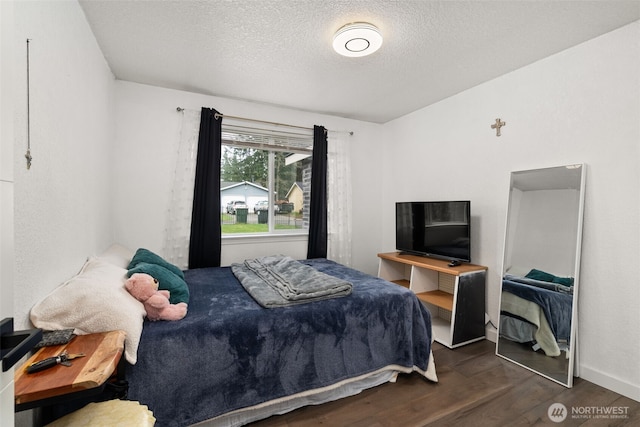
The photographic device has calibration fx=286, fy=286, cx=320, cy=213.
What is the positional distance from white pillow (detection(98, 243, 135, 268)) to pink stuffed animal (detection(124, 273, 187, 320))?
594mm

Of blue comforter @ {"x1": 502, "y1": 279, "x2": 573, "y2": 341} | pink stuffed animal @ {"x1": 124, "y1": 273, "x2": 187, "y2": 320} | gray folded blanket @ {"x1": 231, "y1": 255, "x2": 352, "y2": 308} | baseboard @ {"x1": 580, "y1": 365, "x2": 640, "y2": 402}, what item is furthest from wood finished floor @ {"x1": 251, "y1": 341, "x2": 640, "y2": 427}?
pink stuffed animal @ {"x1": 124, "y1": 273, "x2": 187, "y2": 320}

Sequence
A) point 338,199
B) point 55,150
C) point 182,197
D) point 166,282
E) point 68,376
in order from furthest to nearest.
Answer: point 338,199 → point 182,197 → point 166,282 → point 55,150 → point 68,376

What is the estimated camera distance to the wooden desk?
34.1 inches

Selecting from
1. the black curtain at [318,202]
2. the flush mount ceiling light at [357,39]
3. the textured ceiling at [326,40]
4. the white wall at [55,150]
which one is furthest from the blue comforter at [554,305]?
the white wall at [55,150]

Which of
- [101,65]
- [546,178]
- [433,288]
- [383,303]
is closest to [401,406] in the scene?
[383,303]

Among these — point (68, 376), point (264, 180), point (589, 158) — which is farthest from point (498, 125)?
point (68, 376)

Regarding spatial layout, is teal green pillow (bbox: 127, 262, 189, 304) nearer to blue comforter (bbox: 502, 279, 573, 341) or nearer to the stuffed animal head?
the stuffed animal head

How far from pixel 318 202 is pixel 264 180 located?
2.51 ft

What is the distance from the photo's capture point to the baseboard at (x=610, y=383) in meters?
1.93

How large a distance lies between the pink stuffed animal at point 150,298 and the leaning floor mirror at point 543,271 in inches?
105

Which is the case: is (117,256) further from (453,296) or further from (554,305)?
(554,305)

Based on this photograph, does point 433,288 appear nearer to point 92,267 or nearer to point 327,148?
point 327,148

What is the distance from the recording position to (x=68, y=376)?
942 millimetres

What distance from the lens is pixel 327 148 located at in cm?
384
